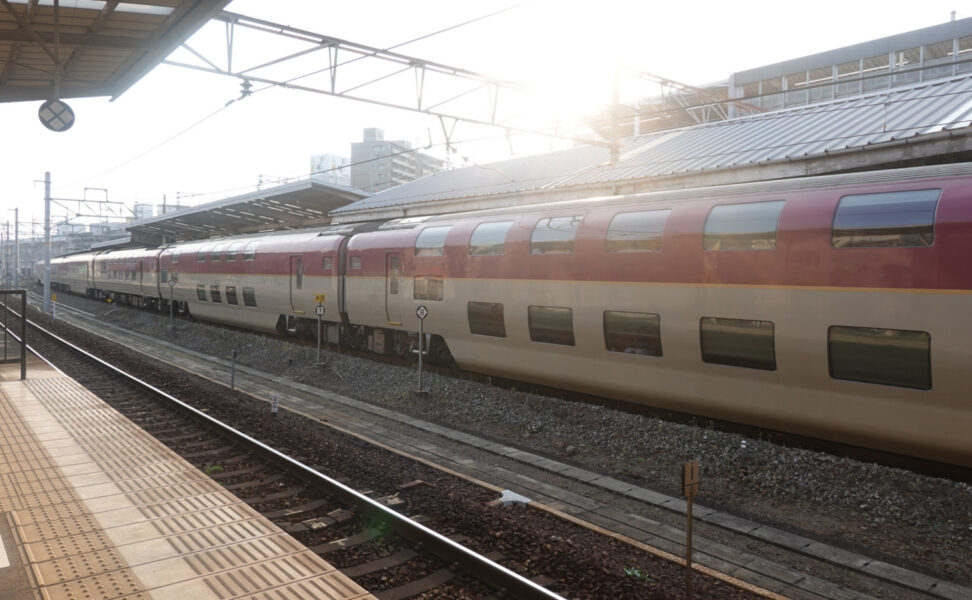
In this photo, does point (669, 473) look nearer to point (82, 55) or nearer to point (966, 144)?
point (966, 144)

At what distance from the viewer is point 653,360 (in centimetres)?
1033

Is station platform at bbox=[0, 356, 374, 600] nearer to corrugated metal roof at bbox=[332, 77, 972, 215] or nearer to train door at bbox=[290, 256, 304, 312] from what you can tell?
train door at bbox=[290, 256, 304, 312]

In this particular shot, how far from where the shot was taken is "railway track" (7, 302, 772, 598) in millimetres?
5988

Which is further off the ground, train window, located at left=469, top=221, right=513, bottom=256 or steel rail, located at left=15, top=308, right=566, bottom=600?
train window, located at left=469, top=221, right=513, bottom=256

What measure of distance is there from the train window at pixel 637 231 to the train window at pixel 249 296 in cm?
1645

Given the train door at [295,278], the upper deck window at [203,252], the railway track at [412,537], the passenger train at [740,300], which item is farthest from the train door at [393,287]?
the upper deck window at [203,252]

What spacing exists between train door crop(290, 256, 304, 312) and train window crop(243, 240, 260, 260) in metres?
3.04

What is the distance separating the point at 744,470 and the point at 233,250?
70.1 feet

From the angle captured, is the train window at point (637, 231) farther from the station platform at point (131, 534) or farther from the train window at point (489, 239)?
the station platform at point (131, 534)

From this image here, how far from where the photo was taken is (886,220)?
310 inches

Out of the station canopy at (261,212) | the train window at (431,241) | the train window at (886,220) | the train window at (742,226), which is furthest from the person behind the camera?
the station canopy at (261,212)

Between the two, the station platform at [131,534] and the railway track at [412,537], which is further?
the railway track at [412,537]

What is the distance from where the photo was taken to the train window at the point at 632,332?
1024 cm

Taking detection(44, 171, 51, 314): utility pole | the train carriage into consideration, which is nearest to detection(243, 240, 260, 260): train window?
the train carriage
